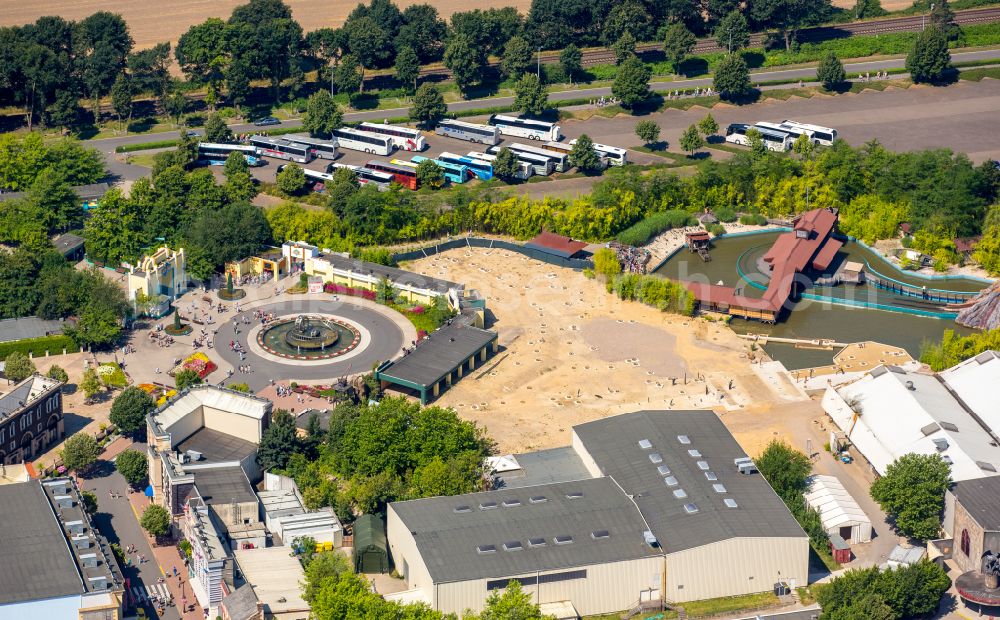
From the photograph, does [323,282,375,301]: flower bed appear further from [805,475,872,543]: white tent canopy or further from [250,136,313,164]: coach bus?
[805,475,872,543]: white tent canopy

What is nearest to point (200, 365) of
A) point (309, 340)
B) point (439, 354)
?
point (309, 340)

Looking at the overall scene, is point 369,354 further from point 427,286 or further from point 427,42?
point 427,42

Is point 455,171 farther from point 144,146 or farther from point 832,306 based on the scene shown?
point 832,306

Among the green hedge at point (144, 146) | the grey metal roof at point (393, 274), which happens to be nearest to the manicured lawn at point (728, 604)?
the grey metal roof at point (393, 274)

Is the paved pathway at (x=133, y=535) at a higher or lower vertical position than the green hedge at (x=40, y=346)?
lower

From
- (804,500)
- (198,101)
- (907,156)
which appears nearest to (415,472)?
(804,500)

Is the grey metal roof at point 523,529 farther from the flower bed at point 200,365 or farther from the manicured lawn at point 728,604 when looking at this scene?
the flower bed at point 200,365
